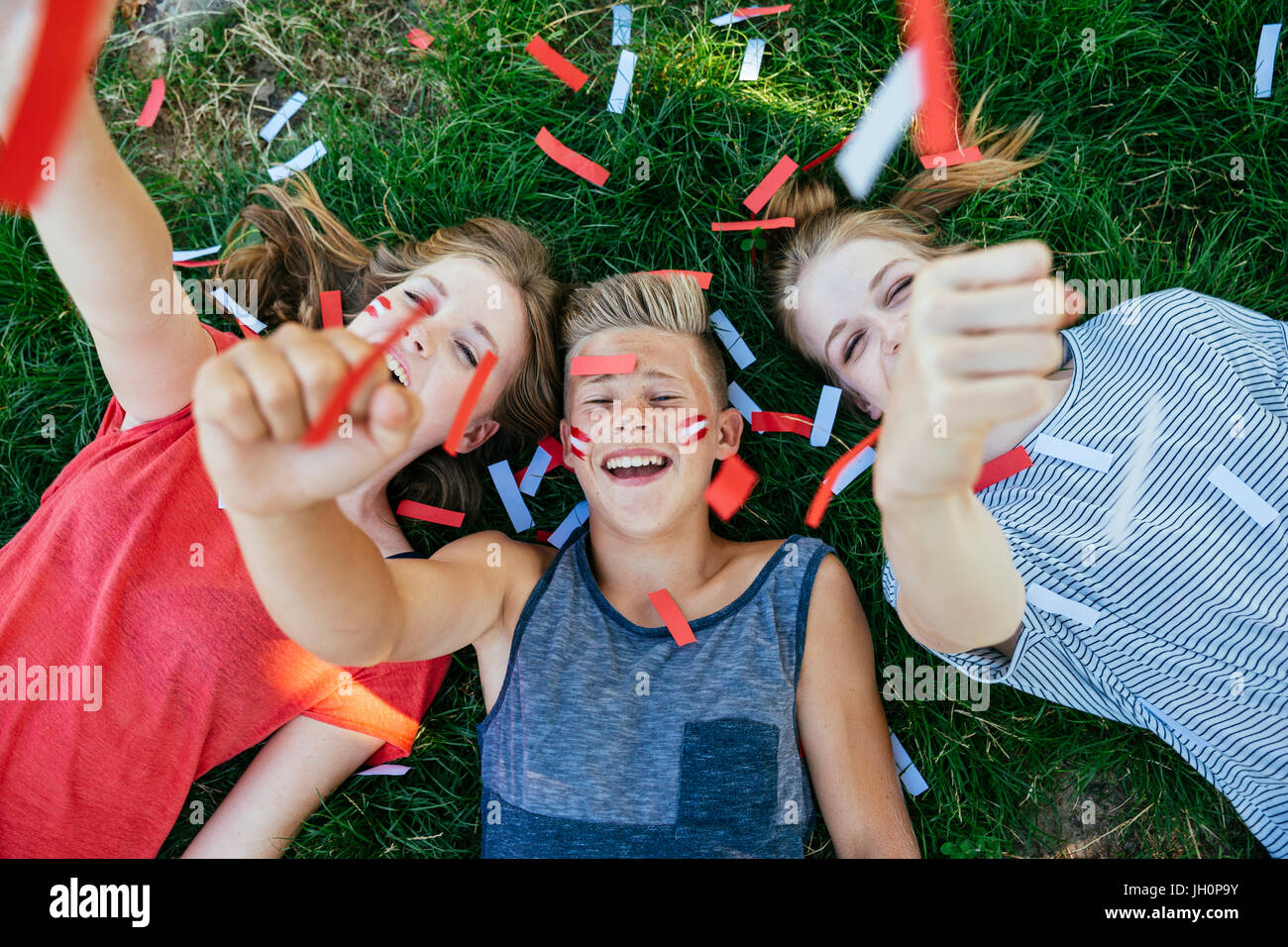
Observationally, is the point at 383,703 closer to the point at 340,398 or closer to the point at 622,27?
the point at 340,398

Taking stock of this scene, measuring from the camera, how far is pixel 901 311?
260cm

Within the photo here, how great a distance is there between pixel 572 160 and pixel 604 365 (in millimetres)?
900

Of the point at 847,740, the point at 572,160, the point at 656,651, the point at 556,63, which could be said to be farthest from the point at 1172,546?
the point at 556,63

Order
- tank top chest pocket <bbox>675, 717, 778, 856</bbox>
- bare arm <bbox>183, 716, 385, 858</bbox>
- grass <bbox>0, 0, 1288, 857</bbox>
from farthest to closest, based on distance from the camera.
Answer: grass <bbox>0, 0, 1288, 857</bbox>, bare arm <bbox>183, 716, 385, 858</bbox>, tank top chest pocket <bbox>675, 717, 778, 856</bbox>

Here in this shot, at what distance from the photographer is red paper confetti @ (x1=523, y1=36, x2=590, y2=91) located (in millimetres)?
3115

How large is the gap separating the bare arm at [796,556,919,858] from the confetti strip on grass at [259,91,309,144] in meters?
2.47

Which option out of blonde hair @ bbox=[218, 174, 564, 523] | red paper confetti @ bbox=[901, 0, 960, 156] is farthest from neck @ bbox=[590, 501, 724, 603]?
red paper confetti @ bbox=[901, 0, 960, 156]

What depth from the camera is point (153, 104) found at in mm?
3248

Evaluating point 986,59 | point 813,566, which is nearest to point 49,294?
point 813,566

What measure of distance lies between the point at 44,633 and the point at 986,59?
3408 mm

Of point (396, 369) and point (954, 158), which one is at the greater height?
point (954, 158)

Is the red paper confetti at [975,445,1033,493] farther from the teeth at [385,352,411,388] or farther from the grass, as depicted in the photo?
the teeth at [385,352,411,388]

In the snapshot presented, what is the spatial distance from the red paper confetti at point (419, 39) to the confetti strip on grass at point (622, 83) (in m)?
0.68

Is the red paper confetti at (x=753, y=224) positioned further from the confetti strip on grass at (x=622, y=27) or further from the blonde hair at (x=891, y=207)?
the confetti strip on grass at (x=622, y=27)
